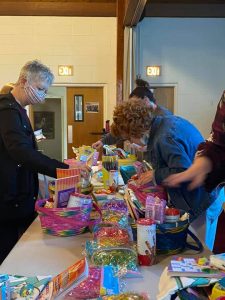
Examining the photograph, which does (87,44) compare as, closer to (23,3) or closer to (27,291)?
(23,3)

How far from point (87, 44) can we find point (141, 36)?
0.94 m

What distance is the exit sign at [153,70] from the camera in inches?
246

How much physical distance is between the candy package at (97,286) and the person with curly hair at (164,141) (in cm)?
56

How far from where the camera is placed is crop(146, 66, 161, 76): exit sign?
246 inches

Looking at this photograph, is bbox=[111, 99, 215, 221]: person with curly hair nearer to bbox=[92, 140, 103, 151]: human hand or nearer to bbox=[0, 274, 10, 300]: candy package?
bbox=[0, 274, 10, 300]: candy package

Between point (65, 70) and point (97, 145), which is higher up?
point (65, 70)

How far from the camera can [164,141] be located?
5.38 feet

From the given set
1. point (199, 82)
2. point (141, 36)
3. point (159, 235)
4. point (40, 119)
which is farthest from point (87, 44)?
point (159, 235)

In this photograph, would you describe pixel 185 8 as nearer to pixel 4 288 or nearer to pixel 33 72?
pixel 33 72

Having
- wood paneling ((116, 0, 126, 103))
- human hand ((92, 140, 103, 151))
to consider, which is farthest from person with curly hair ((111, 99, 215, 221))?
wood paneling ((116, 0, 126, 103))

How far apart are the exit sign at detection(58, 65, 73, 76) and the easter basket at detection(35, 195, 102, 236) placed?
5.02m

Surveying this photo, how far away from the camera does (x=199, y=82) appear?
627 centimetres

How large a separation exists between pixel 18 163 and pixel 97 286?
0.95 metres

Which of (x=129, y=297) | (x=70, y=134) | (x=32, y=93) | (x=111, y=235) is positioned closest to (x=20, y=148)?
(x=32, y=93)
